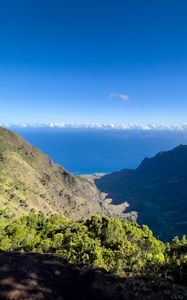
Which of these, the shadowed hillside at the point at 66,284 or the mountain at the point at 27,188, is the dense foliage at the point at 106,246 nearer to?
the shadowed hillside at the point at 66,284

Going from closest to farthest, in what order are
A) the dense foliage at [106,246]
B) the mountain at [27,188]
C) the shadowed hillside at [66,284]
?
1. the shadowed hillside at [66,284]
2. the dense foliage at [106,246]
3. the mountain at [27,188]

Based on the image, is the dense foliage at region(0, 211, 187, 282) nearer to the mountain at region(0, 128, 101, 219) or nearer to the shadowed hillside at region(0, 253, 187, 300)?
the shadowed hillside at region(0, 253, 187, 300)

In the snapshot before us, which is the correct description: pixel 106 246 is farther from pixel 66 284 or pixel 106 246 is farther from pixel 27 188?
pixel 27 188

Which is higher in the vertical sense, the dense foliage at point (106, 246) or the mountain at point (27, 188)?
the mountain at point (27, 188)

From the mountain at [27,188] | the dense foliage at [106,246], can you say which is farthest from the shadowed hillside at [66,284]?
the mountain at [27,188]

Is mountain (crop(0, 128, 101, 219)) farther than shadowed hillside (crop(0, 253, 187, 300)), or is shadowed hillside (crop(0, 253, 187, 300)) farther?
mountain (crop(0, 128, 101, 219))

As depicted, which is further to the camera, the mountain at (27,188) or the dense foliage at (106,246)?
the mountain at (27,188)

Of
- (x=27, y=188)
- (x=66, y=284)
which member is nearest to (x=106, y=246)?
(x=66, y=284)

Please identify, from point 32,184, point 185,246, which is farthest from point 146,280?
point 32,184

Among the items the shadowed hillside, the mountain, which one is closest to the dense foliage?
the shadowed hillside

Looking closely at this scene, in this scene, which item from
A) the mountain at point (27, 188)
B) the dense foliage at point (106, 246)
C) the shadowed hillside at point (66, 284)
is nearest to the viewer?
the shadowed hillside at point (66, 284)
